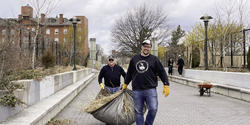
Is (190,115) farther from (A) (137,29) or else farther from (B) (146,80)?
(A) (137,29)

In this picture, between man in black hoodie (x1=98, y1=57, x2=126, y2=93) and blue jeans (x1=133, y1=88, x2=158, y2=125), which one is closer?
blue jeans (x1=133, y1=88, x2=158, y2=125)

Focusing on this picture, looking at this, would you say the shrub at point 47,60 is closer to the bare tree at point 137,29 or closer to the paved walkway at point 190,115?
the paved walkway at point 190,115

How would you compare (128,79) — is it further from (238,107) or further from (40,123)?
(238,107)

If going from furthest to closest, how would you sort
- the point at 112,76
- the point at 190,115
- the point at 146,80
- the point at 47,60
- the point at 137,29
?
the point at 137,29 < the point at 47,60 < the point at 190,115 < the point at 112,76 < the point at 146,80

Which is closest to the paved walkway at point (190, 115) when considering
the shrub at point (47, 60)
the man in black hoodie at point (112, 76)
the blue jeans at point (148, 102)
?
the man in black hoodie at point (112, 76)

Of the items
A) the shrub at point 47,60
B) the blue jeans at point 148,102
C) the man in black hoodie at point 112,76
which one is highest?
the shrub at point 47,60

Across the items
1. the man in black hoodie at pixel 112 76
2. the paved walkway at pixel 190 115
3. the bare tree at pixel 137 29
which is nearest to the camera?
the paved walkway at pixel 190 115

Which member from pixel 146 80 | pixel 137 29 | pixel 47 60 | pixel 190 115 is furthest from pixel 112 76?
pixel 137 29

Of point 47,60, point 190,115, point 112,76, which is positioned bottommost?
point 190,115

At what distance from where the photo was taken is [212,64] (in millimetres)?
23422

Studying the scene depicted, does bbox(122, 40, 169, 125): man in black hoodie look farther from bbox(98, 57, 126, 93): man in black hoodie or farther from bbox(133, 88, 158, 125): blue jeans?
bbox(98, 57, 126, 93): man in black hoodie

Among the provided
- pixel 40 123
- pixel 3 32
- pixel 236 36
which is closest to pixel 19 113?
pixel 40 123

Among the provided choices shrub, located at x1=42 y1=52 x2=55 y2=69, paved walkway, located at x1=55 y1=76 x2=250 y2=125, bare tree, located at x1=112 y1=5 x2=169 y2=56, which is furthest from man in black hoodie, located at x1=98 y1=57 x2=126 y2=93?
bare tree, located at x1=112 y1=5 x2=169 y2=56

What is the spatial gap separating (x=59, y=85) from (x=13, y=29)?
131 inches
